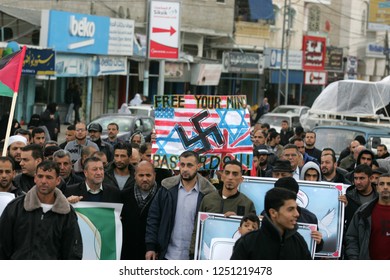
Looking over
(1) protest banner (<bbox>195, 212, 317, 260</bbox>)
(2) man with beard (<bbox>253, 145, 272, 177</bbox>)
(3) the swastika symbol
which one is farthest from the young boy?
(2) man with beard (<bbox>253, 145, 272, 177</bbox>)

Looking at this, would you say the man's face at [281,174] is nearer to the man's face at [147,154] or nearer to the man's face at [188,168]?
the man's face at [188,168]

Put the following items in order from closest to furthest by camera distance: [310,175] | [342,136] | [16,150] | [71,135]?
[310,175]
[16,150]
[71,135]
[342,136]

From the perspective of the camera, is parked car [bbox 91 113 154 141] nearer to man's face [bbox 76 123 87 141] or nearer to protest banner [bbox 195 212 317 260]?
man's face [bbox 76 123 87 141]

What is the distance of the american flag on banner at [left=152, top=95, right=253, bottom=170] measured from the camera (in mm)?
11266

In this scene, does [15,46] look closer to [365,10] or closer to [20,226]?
[20,226]

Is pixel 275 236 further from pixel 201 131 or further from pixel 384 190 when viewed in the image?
pixel 201 131

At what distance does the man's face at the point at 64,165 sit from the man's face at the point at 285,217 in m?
4.47

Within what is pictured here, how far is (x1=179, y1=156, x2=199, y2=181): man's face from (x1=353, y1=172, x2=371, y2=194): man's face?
1.95 m

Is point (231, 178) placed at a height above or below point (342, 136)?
above

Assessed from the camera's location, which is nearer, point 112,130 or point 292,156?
point 292,156

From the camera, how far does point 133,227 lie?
977 centimetres

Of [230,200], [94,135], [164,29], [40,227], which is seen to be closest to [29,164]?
[230,200]

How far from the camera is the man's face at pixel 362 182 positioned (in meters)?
10.6

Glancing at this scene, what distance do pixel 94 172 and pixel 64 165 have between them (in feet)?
5.09
